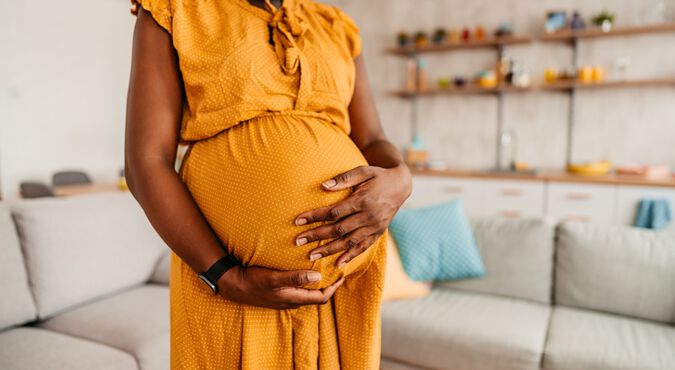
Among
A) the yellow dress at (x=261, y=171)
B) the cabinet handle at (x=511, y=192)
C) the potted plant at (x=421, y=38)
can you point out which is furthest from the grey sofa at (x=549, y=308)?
the potted plant at (x=421, y=38)

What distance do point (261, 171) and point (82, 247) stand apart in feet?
5.20

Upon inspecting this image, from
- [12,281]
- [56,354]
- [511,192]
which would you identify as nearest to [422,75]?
[511,192]

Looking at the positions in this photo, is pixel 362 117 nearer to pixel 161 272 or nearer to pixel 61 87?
pixel 161 272

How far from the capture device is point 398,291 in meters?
2.07

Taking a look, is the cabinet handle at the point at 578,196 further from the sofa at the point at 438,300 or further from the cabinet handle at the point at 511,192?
the sofa at the point at 438,300

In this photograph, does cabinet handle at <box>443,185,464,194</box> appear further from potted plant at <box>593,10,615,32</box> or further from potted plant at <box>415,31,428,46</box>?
potted plant at <box>593,10,615,32</box>

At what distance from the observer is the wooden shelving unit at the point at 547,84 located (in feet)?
11.8

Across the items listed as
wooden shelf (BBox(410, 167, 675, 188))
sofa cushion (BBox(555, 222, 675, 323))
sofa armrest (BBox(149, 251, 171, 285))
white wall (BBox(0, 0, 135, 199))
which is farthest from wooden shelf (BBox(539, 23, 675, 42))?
white wall (BBox(0, 0, 135, 199))

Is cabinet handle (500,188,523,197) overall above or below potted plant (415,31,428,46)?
below

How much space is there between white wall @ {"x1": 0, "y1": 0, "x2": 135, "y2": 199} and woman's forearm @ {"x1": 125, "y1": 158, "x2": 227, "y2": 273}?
4.13 metres

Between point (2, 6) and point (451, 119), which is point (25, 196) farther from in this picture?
point (451, 119)

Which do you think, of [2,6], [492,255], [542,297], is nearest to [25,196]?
[2,6]

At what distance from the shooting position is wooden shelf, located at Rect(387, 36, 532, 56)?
3.98 metres

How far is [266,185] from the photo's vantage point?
2.18ft
